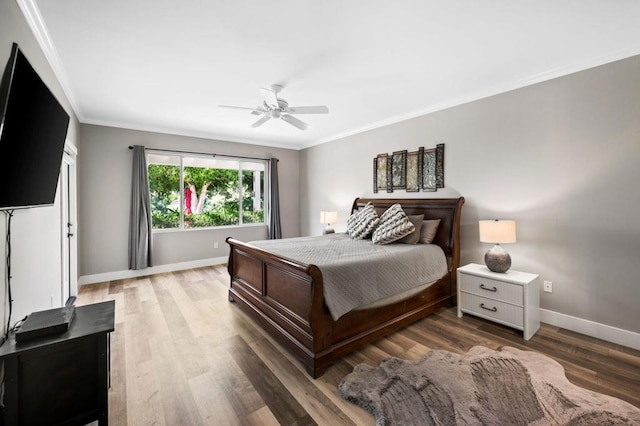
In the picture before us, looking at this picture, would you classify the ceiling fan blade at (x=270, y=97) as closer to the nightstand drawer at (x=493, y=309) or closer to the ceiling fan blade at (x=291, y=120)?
the ceiling fan blade at (x=291, y=120)

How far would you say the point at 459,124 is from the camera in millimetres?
3578

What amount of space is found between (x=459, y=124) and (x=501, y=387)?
2958 millimetres

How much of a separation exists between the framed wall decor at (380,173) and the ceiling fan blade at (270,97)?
7.02ft

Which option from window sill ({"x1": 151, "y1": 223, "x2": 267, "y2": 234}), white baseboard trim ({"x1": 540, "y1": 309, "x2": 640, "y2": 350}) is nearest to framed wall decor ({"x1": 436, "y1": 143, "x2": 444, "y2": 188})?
white baseboard trim ({"x1": 540, "y1": 309, "x2": 640, "y2": 350})

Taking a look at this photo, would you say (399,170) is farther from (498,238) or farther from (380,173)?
(498,238)

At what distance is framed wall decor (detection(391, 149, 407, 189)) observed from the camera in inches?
166

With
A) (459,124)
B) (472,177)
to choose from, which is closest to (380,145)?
(459,124)

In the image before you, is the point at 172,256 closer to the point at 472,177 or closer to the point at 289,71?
the point at 289,71

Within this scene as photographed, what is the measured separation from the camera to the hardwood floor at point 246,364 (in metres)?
1.71

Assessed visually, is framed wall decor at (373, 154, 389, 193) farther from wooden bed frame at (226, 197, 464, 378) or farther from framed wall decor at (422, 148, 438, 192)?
wooden bed frame at (226, 197, 464, 378)

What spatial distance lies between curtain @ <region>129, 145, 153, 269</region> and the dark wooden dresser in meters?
3.47

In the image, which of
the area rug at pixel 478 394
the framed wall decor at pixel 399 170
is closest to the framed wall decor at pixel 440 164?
the framed wall decor at pixel 399 170

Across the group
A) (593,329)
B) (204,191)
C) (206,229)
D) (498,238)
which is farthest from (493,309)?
(204,191)

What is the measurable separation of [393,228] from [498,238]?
3.71ft
